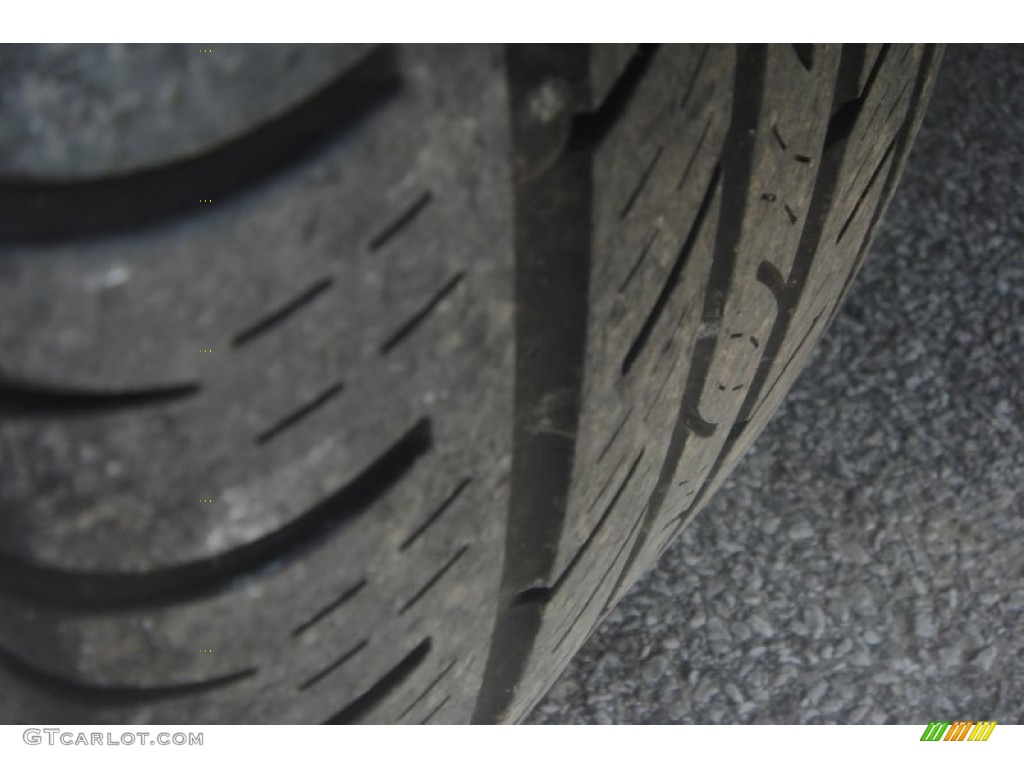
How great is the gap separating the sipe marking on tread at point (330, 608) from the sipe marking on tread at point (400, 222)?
0.17 metres

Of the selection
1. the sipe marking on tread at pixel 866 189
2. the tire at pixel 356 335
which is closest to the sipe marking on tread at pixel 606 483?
the tire at pixel 356 335

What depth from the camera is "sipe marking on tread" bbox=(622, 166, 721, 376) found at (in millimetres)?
610

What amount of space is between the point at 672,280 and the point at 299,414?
20 cm

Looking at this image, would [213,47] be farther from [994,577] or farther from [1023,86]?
[1023,86]

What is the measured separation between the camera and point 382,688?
26.0 inches

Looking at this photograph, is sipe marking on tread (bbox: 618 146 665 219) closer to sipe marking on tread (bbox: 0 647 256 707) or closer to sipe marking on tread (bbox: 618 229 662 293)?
sipe marking on tread (bbox: 618 229 662 293)

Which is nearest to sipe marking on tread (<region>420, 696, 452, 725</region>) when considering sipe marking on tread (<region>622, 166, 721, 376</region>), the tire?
the tire

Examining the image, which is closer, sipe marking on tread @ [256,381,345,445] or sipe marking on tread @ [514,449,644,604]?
sipe marking on tread @ [256,381,345,445]

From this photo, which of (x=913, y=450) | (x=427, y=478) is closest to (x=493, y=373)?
(x=427, y=478)

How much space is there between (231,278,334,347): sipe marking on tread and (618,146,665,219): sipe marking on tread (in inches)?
5.4
